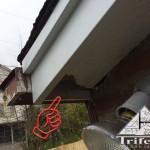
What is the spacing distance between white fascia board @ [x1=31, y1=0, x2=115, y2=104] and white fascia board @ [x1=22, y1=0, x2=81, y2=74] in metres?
0.02

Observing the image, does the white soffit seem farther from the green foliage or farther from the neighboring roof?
the green foliage

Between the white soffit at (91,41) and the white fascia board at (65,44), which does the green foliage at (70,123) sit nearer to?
the white soffit at (91,41)

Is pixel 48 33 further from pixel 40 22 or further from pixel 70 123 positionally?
pixel 70 123

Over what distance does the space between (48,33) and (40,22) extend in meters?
0.12

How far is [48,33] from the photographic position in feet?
6.99

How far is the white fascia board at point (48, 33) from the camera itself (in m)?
2.00

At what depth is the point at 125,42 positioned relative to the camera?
241cm

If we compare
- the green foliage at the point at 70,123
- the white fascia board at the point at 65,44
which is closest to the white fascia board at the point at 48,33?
the white fascia board at the point at 65,44

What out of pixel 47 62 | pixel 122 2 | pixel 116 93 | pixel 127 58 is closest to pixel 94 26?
pixel 122 2

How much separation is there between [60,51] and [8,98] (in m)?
0.60

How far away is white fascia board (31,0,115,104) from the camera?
191 cm

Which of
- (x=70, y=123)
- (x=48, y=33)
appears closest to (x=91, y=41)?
(x=48, y=33)

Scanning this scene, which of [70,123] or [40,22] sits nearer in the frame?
[40,22]

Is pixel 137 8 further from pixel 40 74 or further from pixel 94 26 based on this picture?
pixel 40 74
